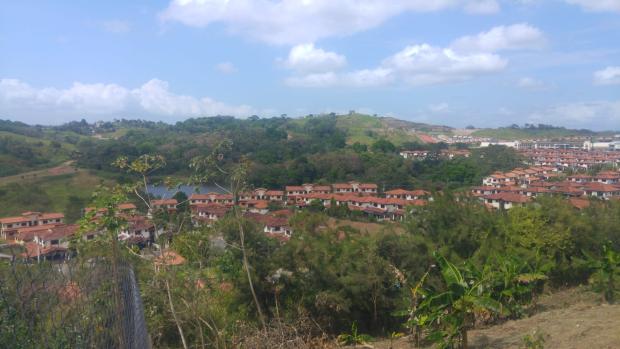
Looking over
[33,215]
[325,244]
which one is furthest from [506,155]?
[325,244]

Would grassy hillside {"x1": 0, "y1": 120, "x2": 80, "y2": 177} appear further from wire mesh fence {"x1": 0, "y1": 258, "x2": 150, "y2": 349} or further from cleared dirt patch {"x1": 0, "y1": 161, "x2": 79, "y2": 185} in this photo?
wire mesh fence {"x1": 0, "y1": 258, "x2": 150, "y2": 349}

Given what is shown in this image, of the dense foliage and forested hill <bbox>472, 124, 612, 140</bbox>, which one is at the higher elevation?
forested hill <bbox>472, 124, 612, 140</bbox>

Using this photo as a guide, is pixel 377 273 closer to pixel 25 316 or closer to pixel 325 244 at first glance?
pixel 325 244

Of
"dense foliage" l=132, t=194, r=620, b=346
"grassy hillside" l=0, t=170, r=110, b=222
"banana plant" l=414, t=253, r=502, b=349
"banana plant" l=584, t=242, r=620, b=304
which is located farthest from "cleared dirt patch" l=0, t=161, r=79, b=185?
"banana plant" l=584, t=242, r=620, b=304

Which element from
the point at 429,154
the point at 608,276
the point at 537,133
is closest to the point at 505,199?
the point at 608,276

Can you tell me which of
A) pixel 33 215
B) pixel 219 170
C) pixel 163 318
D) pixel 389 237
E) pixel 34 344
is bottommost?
pixel 33 215

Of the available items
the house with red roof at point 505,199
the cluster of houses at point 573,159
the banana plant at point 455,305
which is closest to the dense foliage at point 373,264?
the banana plant at point 455,305
